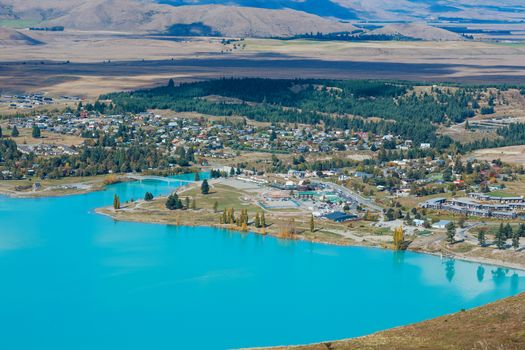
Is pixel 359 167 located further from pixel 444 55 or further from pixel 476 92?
pixel 444 55

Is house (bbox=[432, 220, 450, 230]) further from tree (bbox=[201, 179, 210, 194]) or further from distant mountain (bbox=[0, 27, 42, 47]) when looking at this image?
distant mountain (bbox=[0, 27, 42, 47])

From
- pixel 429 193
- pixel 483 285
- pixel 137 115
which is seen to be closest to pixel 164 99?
pixel 137 115

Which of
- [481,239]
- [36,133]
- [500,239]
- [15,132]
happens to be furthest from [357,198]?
[15,132]

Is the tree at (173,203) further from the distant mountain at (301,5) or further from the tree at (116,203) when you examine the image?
the distant mountain at (301,5)

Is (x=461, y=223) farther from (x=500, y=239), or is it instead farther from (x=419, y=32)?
(x=419, y=32)

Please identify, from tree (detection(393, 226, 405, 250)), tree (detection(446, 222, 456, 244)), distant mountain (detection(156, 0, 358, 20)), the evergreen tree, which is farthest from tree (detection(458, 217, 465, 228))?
distant mountain (detection(156, 0, 358, 20))
